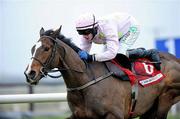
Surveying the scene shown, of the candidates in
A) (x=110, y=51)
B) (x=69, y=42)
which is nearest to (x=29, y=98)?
(x=69, y=42)

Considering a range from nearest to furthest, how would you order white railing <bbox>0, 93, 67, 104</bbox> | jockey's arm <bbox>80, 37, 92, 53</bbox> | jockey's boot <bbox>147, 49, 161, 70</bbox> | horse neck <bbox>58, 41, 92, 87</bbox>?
1. horse neck <bbox>58, 41, 92, 87</bbox>
2. jockey's arm <bbox>80, 37, 92, 53</bbox>
3. jockey's boot <bbox>147, 49, 161, 70</bbox>
4. white railing <bbox>0, 93, 67, 104</bbox>

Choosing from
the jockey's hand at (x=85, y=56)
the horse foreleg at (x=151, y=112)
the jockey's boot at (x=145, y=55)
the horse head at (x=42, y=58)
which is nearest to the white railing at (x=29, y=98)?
the horse foreleg at (x=151, y=112)

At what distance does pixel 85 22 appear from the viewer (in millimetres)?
7797

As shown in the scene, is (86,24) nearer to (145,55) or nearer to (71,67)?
(71,67)

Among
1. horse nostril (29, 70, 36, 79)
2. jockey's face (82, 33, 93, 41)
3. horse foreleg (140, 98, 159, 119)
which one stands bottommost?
horse foreleg (140, 98, 159, 119)

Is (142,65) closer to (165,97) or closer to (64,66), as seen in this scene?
(165,97)

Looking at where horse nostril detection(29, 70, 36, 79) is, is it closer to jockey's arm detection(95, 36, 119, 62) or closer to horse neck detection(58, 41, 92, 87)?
horse neck detection(58, 41, 92, 87)

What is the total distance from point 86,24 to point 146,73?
1.11 m

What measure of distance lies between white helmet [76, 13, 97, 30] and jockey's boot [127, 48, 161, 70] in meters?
0.73

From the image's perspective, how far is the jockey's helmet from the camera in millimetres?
7785

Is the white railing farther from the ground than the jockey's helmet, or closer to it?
closer to it

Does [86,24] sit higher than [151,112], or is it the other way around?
[86,24]

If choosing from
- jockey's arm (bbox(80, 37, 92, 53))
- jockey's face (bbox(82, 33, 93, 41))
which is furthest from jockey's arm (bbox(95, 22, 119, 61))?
jockey's arm (bbox(80, 37, 92, 53))

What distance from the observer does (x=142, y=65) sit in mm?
8422
